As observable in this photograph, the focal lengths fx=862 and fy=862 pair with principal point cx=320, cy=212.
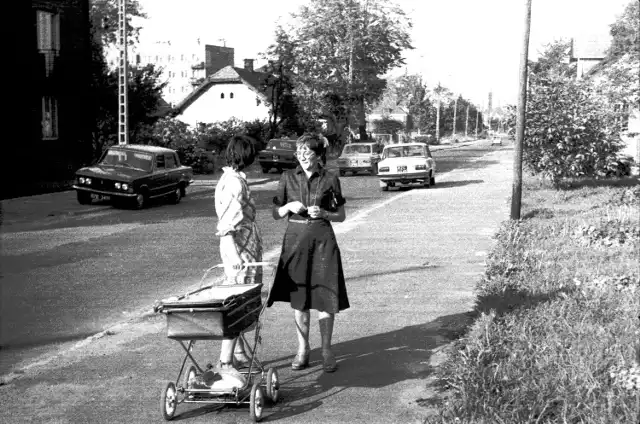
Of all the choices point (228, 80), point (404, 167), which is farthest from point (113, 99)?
point (228, 80)

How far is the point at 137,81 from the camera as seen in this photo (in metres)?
35.2

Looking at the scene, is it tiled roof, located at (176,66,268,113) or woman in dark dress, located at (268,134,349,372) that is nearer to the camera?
woman in dark dress, located at (268,134,349,372)

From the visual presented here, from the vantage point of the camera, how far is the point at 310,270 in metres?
6.45

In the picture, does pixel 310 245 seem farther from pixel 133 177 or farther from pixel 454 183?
pixel 454 183

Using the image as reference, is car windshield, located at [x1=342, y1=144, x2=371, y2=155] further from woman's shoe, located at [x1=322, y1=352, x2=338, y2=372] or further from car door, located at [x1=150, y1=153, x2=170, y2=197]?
woman's shoe, located at [x1=322, y1=352, x2=338, y2=372]

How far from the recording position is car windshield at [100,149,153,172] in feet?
77.4

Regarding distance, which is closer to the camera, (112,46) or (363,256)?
(363,256)

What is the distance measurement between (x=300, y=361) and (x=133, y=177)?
54.7ft

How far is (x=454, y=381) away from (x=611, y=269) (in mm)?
5455

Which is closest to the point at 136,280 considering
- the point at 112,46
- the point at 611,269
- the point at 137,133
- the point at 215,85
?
the point at 611,269

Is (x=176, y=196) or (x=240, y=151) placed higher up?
(x=240, y=151)

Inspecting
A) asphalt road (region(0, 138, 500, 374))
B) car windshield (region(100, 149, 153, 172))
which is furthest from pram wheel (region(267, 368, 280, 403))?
car windshield (region(100, 149, 153, 172))

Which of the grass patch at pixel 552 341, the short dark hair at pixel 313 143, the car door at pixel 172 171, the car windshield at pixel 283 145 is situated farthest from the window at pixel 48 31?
the short dark hair at pixel 313 143

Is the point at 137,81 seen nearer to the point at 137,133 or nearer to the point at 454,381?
the point at 137,133
